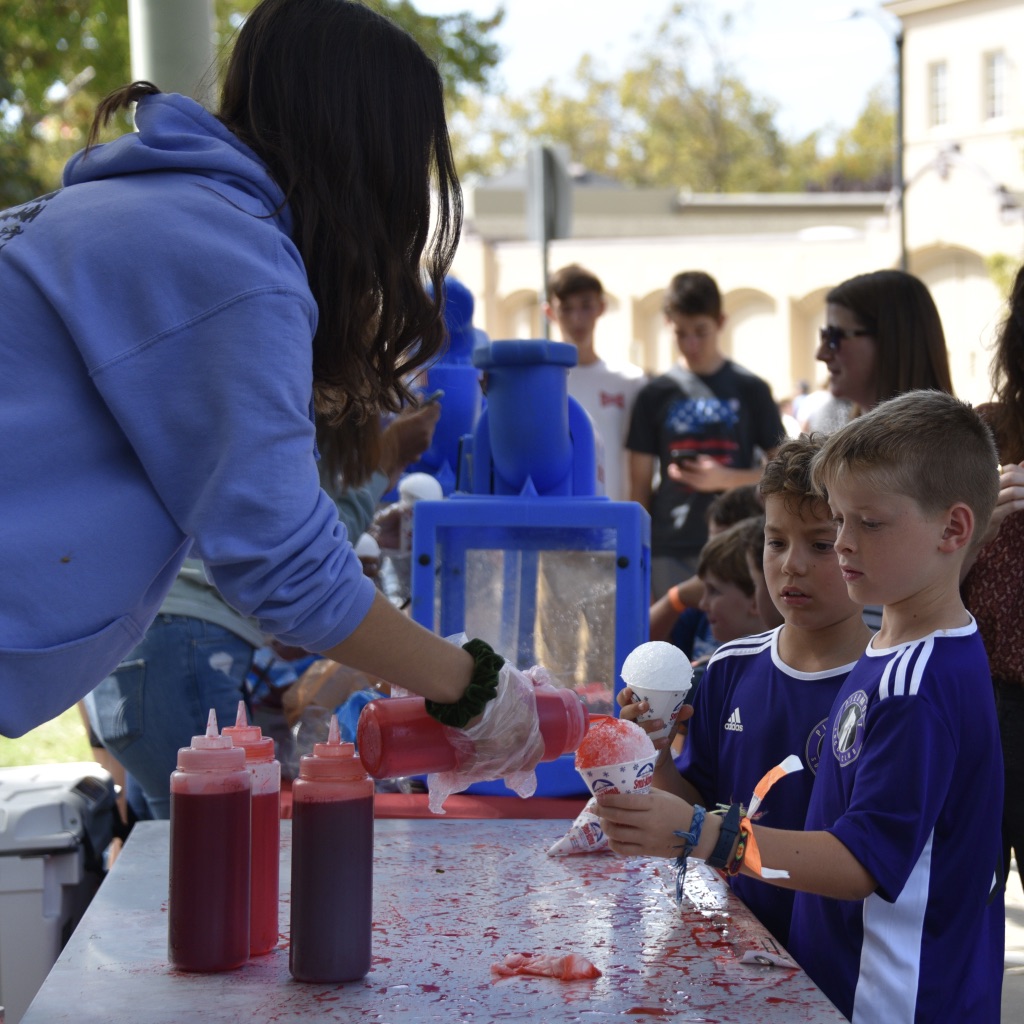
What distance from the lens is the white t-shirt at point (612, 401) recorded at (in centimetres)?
536

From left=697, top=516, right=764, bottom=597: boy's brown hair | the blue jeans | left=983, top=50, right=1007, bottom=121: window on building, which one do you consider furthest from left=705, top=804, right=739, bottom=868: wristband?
left=983, top=50, right=1007, bottom=121: window on building

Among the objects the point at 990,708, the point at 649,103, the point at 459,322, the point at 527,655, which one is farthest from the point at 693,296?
the point at 649,103

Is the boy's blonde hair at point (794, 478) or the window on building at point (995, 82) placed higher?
the window on building at point (995, 82)

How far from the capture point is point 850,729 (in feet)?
5.90

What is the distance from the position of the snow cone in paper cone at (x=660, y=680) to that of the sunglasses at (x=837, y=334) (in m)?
1.74

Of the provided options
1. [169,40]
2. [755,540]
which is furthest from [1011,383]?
[169,40]

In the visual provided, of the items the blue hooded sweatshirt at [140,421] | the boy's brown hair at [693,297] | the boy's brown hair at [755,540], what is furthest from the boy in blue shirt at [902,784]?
the boy's brown hair at [693,297]

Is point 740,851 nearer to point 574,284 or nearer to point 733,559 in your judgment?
point 733,559

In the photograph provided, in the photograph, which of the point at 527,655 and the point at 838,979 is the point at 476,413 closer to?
the point at 527,655

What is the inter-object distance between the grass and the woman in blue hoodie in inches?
190

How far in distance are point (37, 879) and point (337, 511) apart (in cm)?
104

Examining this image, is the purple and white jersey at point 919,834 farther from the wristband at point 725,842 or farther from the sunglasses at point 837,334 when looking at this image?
the sunglasses at point 837,334

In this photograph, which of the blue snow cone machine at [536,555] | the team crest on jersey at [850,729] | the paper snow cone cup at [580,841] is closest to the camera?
the team crest on jersey at [850,729]

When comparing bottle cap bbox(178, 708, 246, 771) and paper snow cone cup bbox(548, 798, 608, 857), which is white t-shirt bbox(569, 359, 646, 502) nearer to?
paper snow cone cup bbox(548, 798, 608, 857)
